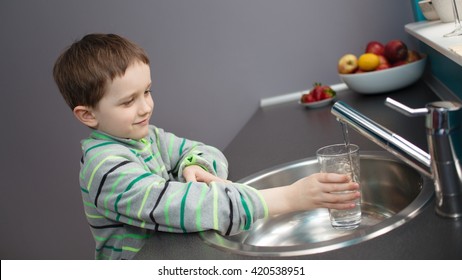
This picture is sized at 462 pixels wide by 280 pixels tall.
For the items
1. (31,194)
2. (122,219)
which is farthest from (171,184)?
(31,194)

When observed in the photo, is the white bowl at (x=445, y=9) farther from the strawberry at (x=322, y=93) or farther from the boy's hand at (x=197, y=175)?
the boy's hand at (x=197, y=175)

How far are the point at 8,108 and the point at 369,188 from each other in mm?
1849

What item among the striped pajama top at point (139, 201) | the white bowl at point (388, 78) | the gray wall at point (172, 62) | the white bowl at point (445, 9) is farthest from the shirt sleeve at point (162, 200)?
the gray wall at point (172, 62)

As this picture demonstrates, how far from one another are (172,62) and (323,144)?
1.03 m

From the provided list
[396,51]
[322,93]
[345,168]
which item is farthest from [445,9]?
[345,168]

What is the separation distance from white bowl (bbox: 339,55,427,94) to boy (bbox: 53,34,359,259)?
76 centimetres

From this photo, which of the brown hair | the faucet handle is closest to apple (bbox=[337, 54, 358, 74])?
the brown hair

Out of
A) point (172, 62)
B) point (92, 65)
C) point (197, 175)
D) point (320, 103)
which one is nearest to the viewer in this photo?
point (92, 65)

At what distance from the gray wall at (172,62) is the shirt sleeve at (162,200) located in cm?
120

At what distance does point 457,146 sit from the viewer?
74cm

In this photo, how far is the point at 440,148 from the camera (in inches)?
29.3

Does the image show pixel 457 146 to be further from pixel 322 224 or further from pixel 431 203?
pixel 322 224

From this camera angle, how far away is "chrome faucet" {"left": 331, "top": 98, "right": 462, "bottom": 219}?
28.4 inches

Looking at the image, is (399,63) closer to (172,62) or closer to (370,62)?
(370,62)
